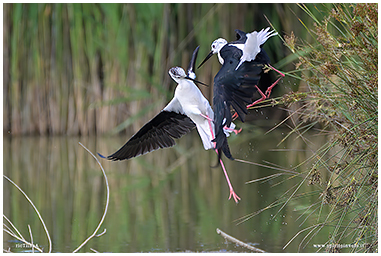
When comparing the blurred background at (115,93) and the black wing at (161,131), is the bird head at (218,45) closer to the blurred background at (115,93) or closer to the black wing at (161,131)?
the black wing at (161,131)

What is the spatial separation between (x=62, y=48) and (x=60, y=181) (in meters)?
1.78

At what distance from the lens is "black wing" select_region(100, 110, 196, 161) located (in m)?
2.43

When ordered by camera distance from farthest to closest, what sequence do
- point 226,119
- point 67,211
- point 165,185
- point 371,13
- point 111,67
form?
point 111,67, point 165,185, point 67,211, point 226,119, point 371,13

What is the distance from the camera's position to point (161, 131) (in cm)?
250

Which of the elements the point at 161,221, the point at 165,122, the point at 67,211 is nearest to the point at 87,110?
the point at 67,211

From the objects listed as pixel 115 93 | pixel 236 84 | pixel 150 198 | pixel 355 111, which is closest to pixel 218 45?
pixel 236 84

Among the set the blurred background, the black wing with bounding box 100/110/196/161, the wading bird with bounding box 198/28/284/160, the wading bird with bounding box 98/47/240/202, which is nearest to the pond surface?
the blurred background

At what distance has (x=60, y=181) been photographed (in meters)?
4.17

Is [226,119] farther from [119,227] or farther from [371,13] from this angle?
[119,227]

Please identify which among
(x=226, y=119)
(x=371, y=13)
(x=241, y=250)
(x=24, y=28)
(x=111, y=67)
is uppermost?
(x=24, y=28)

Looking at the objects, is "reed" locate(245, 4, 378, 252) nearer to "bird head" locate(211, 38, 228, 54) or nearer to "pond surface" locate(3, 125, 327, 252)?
"pond surface" locate(3, 125, 327, 252)

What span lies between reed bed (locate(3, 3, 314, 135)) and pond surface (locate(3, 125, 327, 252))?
0.31 meters

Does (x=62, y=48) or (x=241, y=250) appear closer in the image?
(x=241, y=250)

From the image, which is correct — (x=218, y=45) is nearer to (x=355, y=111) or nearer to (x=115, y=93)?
(x=355, y=111)
